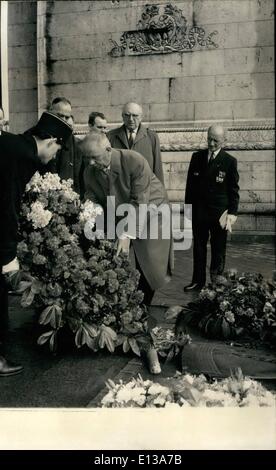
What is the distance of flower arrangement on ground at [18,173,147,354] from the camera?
3.27m

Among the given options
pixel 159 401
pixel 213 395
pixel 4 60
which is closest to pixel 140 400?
pixel 159 401

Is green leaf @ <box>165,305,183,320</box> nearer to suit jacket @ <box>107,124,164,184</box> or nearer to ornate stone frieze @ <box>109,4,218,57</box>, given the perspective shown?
suit jacket @ <box>107,124,164,184</box>

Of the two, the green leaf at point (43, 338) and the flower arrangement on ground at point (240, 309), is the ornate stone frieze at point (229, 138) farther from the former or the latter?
the green leaf at point (43, 338)

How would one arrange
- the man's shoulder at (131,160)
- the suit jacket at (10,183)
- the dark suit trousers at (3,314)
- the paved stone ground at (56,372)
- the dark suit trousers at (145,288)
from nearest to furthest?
the paved stone ground at (56,372) < the suit jacket at (10,183) < the dark suit trousers at (3,314) < the man's shoulder at (131,160) < the dark suit trousers at (145,288)

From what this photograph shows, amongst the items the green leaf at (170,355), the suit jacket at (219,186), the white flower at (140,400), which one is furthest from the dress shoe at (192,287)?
the white flower at (140,400)

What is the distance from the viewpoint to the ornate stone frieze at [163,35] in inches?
349

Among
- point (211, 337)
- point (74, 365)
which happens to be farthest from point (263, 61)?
point (74, 365)

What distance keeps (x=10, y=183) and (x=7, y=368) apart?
1153mm

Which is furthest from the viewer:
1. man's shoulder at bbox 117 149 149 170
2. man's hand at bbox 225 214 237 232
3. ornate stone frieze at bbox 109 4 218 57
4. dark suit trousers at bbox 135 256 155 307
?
ornate stone frieze at bbox 109 4 218 57

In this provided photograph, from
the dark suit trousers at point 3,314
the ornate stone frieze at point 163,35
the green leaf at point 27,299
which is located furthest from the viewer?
the ornate stone frieze at point 163,35

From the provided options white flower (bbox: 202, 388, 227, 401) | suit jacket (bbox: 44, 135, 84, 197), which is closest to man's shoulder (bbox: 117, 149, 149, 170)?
suit jacket (bbox: 44, 135, 84, 197)

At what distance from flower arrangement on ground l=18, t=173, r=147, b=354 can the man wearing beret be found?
0.19 m

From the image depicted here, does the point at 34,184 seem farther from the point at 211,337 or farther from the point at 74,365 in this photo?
the point at 211,337

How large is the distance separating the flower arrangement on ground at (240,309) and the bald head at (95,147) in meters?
1.26
